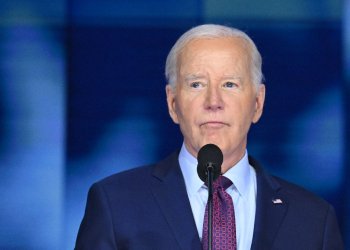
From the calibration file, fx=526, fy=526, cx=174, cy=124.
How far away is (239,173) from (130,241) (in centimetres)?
53

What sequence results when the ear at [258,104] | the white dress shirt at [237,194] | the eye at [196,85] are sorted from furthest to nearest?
the ear at [258,104]
the eye at [196,85]
the white dress shirt at [237,194]

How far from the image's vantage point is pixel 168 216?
199 cm

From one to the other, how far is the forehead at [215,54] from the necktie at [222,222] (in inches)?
19.3

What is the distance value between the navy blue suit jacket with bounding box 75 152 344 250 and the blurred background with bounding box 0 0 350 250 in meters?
0.69

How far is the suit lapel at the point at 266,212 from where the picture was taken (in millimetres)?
1998

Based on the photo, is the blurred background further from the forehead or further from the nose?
the nose

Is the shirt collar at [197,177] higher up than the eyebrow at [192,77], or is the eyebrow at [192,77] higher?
the eyebrow at [192,77]

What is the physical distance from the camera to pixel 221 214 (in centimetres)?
202

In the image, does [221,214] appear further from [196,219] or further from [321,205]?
[321,205]

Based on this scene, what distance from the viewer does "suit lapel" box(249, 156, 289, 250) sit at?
2.00 meters

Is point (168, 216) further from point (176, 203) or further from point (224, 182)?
point (224, 182)

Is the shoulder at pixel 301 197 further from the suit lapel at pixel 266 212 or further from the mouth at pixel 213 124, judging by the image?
the mouth at pixel 213 124

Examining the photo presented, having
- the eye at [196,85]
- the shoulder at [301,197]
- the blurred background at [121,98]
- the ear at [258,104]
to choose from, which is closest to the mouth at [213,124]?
the eye at [196,85]

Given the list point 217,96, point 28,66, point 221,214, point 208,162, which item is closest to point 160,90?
point 28,66
